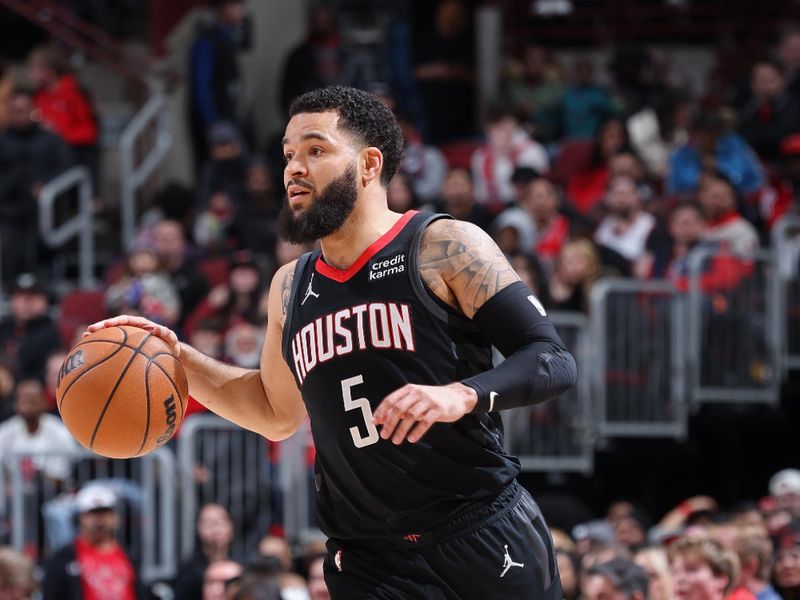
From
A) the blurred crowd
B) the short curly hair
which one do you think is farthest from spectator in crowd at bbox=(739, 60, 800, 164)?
the short curly hair

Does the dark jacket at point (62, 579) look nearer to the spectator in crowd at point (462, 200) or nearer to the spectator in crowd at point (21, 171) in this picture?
the spectator in crowd at point (462, 200)

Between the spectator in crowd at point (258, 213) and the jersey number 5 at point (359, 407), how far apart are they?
8662 millimetres

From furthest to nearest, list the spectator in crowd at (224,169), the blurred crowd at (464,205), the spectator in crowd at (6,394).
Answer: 1. the spectator in crowd at (224,169)
2. the spectator in crowd at (6,394)
3. the blurred crowd at (464,205)

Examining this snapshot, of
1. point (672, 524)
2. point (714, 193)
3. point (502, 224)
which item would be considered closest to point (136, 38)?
point (502, 224)

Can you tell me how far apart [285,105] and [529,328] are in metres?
11.9

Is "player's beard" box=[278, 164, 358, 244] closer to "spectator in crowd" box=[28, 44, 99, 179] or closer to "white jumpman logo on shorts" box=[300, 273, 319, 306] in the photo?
"white jumpman logo on shorts" box=[300, 273, 319, 306]

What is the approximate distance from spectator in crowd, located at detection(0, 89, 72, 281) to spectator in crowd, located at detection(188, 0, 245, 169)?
2.05 metres

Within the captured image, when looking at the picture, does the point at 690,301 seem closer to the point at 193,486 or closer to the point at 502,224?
the point at 502,224

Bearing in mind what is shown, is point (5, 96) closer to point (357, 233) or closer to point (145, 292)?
point (145, 292)

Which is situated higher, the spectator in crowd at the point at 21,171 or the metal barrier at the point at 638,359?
the spectator in crowd at the point at 21,171

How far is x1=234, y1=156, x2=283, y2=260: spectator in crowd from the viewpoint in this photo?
1398 cm

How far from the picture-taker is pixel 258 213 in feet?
46.8

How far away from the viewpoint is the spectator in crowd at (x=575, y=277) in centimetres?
1177

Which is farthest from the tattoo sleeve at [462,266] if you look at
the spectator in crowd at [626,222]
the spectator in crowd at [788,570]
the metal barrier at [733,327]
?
the spectator in crowd at [626,222]
